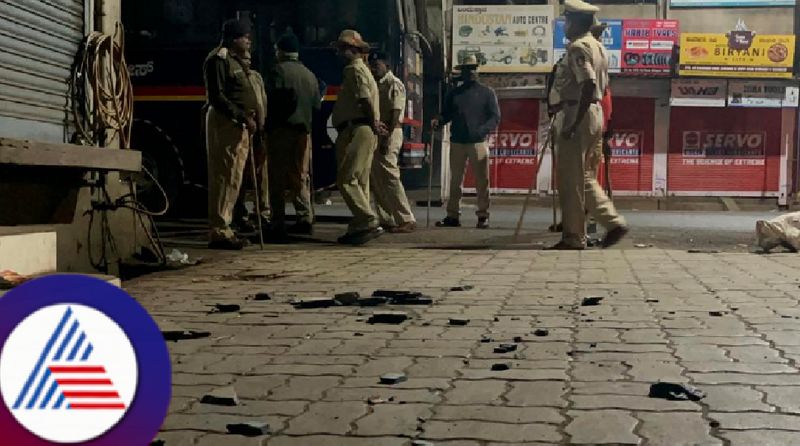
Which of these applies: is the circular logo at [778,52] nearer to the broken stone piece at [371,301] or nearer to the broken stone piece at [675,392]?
the broken stone piece at [371,301]

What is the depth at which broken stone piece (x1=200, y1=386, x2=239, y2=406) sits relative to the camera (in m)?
3.37

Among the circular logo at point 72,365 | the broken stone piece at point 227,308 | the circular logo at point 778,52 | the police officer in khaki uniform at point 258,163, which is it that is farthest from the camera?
the circular logo at point 778,52

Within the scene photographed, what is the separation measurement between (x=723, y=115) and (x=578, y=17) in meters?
15.4

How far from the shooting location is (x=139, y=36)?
12.6 meters

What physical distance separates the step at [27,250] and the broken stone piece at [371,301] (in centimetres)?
178

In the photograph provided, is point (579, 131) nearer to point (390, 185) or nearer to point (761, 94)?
point (390, 185)

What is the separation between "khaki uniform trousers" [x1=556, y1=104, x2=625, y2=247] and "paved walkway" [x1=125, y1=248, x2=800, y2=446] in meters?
1.94

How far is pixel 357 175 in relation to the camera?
33.9ft

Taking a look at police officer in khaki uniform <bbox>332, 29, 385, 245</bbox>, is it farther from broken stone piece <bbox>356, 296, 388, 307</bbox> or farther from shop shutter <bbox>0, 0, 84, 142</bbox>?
broken stone piece <bbox>356, 296, 388, 307</bbox>

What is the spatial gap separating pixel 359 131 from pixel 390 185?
1.41 metres

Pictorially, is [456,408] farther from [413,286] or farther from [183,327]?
[413,286]

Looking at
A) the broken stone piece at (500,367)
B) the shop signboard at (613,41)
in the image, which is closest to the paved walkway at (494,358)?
the broken stone piece at (500,367)

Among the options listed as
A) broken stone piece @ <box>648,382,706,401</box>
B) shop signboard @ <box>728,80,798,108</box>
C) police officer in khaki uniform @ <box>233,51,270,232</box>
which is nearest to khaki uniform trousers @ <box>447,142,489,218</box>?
police officer in khaki uniform @ <box>233,51,270,232</box>

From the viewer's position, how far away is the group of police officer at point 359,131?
9336 mm
